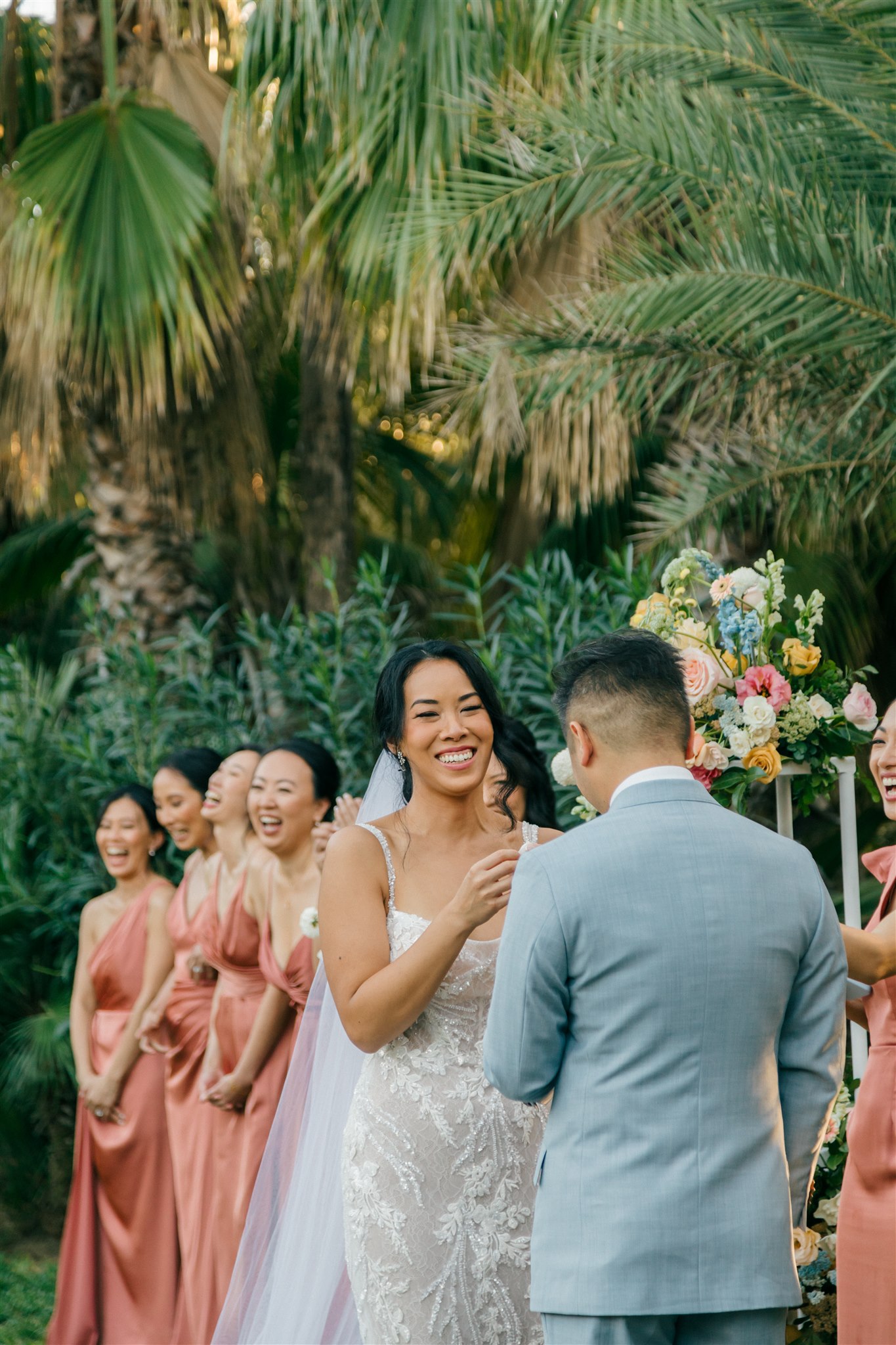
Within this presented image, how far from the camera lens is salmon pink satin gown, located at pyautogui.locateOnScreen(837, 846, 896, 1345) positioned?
3.35m

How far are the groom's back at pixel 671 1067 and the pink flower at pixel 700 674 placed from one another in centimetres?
155

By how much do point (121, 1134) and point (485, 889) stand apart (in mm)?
3843

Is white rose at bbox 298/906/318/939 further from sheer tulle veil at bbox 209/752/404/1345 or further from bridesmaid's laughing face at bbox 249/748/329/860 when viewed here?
sheer tulle veil at bbox 209/752/404/1345

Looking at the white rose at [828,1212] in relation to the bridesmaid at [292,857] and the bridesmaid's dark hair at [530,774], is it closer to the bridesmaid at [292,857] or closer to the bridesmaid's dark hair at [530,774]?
the bridesmaid's dark hair at [530,774]

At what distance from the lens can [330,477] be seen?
30.6 ft

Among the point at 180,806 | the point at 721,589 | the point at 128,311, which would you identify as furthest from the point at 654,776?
the point at 128,311

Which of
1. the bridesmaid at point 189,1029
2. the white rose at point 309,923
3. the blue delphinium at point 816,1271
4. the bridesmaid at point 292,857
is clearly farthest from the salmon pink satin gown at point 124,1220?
the blue delphinium at point 816,1271

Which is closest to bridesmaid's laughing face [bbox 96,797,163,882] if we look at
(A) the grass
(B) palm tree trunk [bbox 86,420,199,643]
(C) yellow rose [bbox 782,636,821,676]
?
(A) the grass

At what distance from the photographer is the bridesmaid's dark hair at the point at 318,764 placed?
211 inches

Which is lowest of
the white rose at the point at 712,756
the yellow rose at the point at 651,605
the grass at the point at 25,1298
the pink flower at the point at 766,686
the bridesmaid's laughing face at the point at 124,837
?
the grass at the point at 25,1298

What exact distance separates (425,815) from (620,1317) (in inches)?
54.0

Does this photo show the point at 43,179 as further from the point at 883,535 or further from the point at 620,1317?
Answer: the point at 620,1317

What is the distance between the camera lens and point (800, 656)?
404 cm

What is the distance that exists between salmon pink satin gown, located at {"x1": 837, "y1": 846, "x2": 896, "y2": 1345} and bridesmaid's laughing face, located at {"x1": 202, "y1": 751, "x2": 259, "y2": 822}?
300 cm
